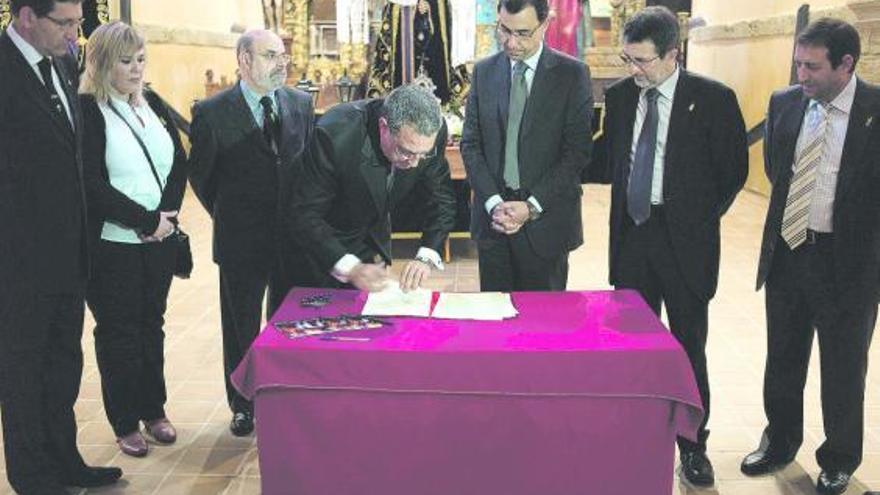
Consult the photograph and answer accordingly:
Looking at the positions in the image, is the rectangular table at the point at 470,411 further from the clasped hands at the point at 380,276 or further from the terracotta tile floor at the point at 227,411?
the terracotta tile floor at the point at 227,411

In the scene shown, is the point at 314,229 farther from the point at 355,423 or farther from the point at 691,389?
the point at 691,389

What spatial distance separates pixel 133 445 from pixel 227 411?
54 cm

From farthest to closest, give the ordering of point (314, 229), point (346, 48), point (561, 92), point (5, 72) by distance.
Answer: point (346, 48)
point (561, 92)
point (314, 229)
point (5, 72)

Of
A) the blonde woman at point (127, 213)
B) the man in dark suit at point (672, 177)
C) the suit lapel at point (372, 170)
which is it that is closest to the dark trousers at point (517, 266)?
the man in dark suit at point (672, 177)

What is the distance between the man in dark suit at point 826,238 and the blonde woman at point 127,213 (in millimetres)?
2182

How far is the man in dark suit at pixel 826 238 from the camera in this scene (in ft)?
9.42

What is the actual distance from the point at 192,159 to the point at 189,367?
55.8 inches

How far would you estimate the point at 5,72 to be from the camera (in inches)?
105

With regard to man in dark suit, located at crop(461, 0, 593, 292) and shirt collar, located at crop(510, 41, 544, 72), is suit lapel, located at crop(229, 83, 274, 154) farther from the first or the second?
shirt collar, located at crop(510, 41, 544, 72)

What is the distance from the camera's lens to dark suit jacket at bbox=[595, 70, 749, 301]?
3.04 m

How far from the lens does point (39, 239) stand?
2.79 metres

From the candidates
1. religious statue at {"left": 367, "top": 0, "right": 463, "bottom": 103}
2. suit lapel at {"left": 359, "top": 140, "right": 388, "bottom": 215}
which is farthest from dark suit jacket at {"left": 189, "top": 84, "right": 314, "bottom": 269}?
religious statue at {"left": 367, "top": 0, "right": 463, "bottom": 103}

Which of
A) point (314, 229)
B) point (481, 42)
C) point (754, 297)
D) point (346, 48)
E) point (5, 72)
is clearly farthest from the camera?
point (346, 48)

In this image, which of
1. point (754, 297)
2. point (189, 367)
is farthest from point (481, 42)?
point (189, 367)
